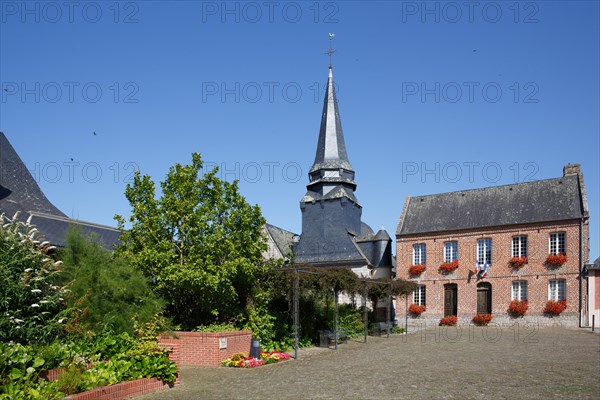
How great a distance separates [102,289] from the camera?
12641 millimetres

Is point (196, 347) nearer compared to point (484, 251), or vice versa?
point (196, 347)

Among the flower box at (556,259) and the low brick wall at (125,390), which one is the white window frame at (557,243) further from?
the low brick wall at (125,390)

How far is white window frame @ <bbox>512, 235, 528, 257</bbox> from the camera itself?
34.4m

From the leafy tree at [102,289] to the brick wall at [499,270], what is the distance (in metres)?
25.9

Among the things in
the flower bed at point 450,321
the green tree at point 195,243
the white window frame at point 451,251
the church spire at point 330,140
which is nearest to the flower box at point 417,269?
the white window frame at point 451,251

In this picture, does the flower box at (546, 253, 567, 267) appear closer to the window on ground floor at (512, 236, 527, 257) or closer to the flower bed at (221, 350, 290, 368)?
the window on ground floor at (512, 236, 527, 257)

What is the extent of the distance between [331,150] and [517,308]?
16.4m

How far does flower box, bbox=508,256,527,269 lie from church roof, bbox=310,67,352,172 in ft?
42.3

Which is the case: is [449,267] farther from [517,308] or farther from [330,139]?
[330,139]

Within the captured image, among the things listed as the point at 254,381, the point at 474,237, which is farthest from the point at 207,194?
the point at 474,237

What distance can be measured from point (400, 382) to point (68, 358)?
6.41 metres

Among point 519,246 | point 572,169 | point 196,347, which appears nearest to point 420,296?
point 519,246

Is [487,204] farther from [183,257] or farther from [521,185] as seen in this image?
[183,257]

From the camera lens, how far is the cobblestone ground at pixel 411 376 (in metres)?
10.1
